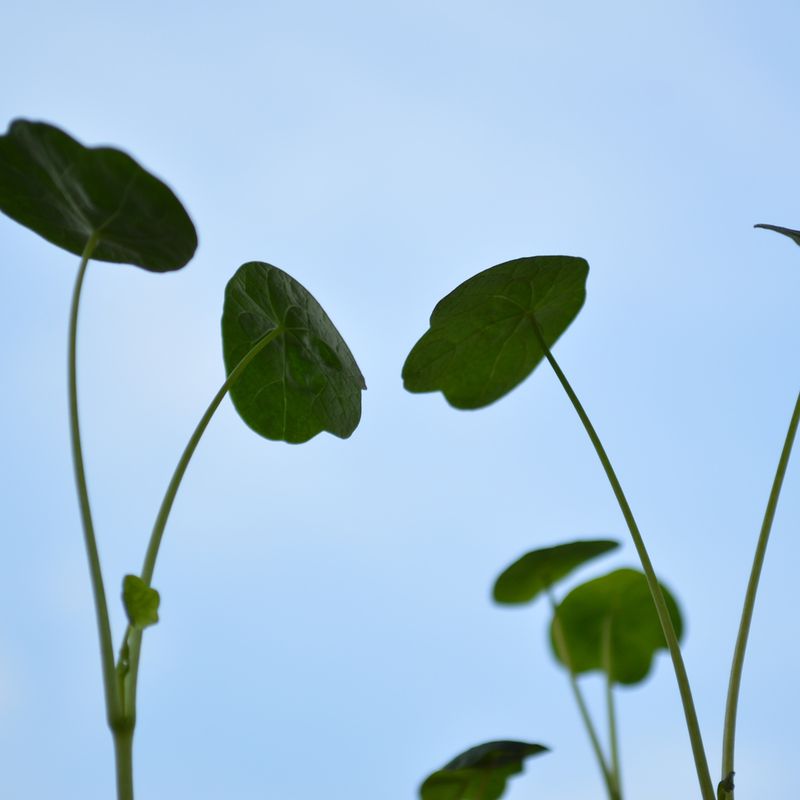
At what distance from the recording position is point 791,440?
0.84 meters

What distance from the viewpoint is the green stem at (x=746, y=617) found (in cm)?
75

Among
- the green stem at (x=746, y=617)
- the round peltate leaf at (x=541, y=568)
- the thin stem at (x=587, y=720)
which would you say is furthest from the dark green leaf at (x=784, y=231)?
the thin stem at (x=587, y=720)

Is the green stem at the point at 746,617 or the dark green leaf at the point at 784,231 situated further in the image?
the dark green leaf at the point at 784,231

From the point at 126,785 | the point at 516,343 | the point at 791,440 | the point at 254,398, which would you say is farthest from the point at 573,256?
the point at 126,785

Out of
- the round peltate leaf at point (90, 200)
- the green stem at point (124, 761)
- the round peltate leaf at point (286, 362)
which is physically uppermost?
the round peltate leaf at point (90, 200)

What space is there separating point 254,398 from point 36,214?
336 millimetres

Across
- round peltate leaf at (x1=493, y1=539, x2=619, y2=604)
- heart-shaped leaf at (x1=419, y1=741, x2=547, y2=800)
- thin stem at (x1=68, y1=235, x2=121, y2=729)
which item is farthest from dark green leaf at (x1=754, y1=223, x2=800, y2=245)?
thin stem at (x1=68, y1=235, x2=121, y2=729)

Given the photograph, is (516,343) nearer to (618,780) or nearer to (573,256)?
(573,256)

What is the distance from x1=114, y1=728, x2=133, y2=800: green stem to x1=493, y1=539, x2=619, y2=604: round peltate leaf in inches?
18.8

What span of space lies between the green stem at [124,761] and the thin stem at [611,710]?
0.47 meters

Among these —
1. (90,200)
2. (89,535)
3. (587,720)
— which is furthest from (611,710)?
(90,200)

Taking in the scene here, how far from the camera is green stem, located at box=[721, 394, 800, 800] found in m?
0.75

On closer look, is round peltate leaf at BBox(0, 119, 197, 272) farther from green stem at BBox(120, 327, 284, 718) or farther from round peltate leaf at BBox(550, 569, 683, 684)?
round peltate leaf at BBox(550, 569, 683, 684)

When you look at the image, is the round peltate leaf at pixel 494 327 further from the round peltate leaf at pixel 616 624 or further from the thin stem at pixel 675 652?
the round peltate leaf at pixel 616 624
